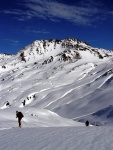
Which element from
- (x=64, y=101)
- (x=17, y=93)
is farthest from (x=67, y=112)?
(x=17, y=93)

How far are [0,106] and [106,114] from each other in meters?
79.7

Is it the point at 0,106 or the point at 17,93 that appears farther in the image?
the point at 17,93

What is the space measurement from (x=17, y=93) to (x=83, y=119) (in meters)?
94.9

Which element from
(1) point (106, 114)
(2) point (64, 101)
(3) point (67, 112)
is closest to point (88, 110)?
(3) point (67, 112)

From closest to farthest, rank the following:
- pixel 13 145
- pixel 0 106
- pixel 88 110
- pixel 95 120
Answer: pixel 13 145 → pixel 95 120 → pixel 88 110 → pixel 0 106

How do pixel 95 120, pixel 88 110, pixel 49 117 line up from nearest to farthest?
pixel 49 117, pixel 95 120, pixel 88 110

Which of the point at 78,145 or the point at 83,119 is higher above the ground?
the point at 83,119

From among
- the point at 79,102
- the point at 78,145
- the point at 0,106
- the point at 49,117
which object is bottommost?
the point at 78,145

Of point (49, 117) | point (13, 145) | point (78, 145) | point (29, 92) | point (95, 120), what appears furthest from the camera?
point (29, 92)

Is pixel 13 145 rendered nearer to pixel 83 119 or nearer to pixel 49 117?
pixel 49 117

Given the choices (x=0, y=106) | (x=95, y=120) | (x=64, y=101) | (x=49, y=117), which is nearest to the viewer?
(x=49, y=117)

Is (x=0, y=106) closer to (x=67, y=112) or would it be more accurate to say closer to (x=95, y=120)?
(x=67, y=112)

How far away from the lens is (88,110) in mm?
96188

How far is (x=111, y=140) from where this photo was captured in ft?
61.2
